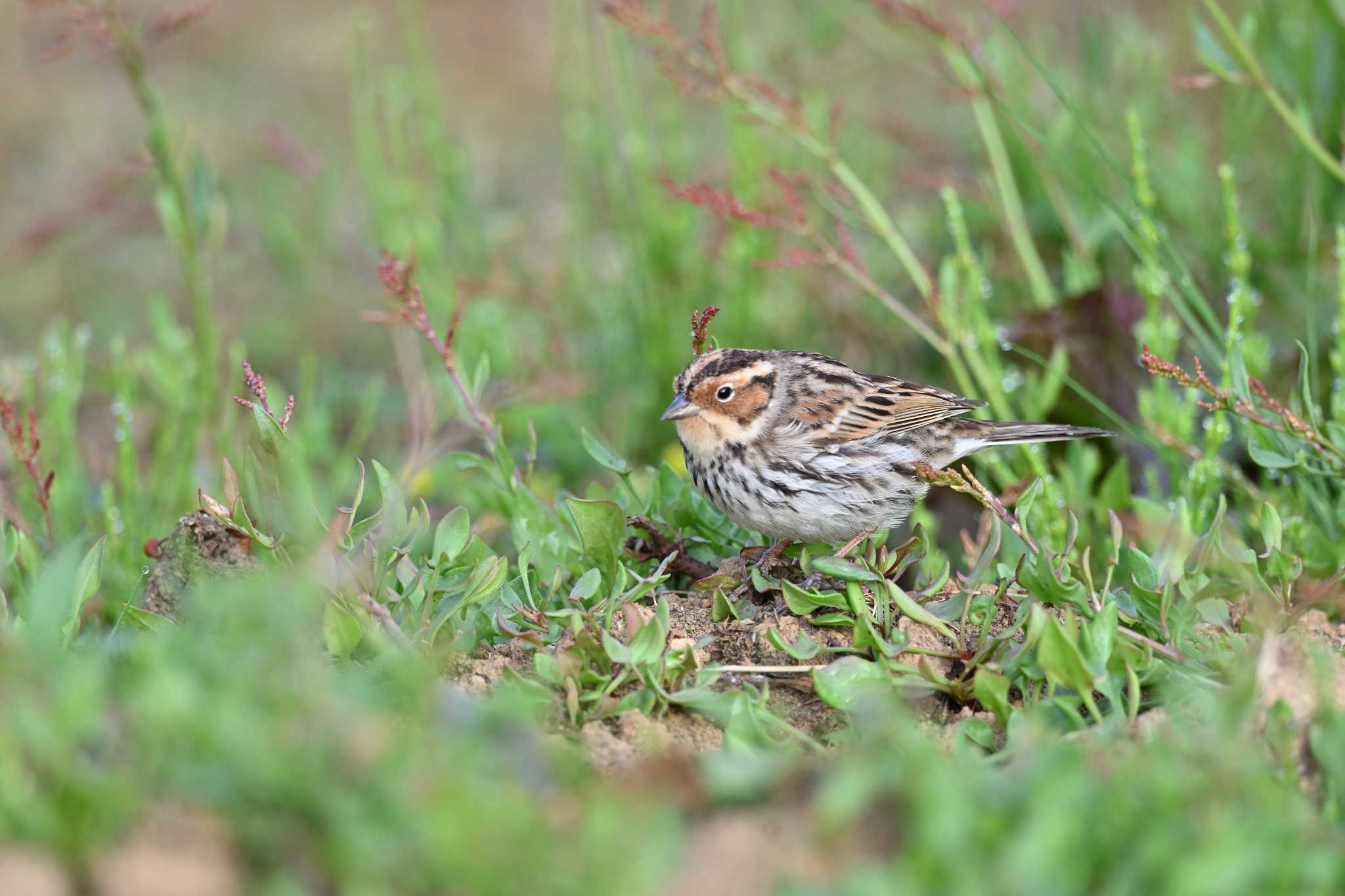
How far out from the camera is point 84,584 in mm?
3367

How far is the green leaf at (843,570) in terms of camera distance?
344 centimetres

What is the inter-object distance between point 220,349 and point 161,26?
1.93 metres

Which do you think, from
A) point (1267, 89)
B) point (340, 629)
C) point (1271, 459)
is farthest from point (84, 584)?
point (1267, 89)

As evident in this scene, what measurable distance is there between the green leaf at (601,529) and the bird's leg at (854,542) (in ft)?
2.13

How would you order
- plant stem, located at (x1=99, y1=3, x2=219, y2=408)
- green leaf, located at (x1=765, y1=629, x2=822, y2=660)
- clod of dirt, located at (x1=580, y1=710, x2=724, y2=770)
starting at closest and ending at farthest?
1. clod of dirt, located at (x1=580, y1=710, x2=724, y2=770)
2. green leaf, located at (x1=765, y1=629, x2=822, y2=660)
3. plant stem, located at (x1=99, y1=3, x2=219, y2=408)

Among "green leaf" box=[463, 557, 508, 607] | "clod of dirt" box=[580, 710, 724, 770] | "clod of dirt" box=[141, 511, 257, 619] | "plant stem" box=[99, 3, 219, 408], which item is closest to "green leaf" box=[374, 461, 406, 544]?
"green leaf" box=[463, 557, 508, 607]

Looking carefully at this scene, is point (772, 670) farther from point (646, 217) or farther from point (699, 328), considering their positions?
point (646, 217)

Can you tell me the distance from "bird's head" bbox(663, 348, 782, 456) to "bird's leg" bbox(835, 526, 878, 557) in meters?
0.43

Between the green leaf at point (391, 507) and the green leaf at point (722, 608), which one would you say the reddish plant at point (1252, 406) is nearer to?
the green leaf at point (722, 608)

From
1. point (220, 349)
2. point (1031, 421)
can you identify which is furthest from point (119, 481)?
point (1031, 421)

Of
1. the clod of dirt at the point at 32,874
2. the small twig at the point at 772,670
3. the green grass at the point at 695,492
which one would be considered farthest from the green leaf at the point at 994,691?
the clod of dirt at the point at 32,874

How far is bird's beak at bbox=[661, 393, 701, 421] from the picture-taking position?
4.17 metres

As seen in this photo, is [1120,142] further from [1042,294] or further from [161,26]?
[161,26]

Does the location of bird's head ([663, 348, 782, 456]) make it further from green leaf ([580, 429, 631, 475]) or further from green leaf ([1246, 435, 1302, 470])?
green leaf ([1246, 435, 1302, 470])
